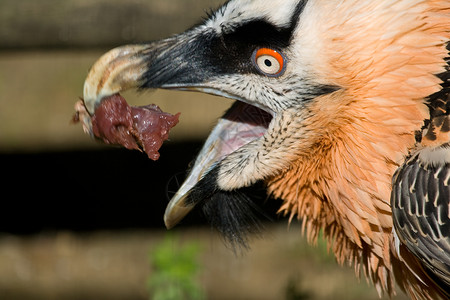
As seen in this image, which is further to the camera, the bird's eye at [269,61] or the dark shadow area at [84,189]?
the dark shadow area at [84,189]

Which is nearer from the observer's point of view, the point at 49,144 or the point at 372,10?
the point at 372,10

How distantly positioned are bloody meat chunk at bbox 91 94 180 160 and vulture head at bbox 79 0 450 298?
0.05 meters

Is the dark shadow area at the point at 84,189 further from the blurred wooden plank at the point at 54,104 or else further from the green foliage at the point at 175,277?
the green foliage at the point at 175,277

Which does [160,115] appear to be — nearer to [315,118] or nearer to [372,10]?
[315,118]

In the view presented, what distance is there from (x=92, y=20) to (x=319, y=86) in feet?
6.38

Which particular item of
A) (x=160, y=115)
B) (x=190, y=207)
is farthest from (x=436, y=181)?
(x=160, y=115)

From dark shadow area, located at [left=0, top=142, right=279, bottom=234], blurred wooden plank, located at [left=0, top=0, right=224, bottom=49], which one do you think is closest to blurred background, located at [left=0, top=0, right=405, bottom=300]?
dark shadow area, located at [left=0, top=142, right=279, bottom=234]

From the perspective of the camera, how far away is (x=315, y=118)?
2416mm

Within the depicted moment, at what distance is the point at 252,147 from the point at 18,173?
3.22 m

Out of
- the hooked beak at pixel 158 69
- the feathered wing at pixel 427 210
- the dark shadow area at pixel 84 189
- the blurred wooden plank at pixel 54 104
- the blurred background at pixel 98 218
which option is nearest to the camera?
the feathered wing at pixel 427 210

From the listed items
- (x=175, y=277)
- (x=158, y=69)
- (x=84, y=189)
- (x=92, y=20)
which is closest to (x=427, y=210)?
(x=158, y=69)

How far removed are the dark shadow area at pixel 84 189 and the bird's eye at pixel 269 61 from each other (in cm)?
276

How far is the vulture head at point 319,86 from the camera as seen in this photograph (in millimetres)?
2328

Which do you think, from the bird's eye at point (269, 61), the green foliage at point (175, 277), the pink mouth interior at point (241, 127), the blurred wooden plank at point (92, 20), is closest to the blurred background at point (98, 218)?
the green foliage at point (175, 277)
